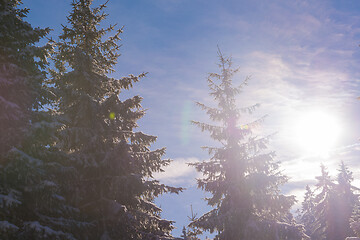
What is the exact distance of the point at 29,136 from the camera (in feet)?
32.0

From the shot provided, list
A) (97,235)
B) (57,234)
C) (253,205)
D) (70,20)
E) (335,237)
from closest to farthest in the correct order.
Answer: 1. (57,234)
2. (97,235)
3. (70,20)
4. (253,205)
5. (335,237)

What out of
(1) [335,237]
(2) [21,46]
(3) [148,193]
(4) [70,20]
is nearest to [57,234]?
(3) [148,193]

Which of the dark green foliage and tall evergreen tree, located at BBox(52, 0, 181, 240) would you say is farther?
the dark green foliage

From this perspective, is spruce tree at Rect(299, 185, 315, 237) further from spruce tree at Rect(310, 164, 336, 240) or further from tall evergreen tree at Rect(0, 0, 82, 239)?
tall evergreen tree at Rect(0, 0, 82, 239)

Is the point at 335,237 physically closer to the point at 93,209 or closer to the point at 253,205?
the point at 253,205

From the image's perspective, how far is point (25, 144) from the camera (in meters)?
9.98

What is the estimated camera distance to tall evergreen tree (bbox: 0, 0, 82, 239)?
28.6 feet

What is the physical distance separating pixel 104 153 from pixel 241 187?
10.1m

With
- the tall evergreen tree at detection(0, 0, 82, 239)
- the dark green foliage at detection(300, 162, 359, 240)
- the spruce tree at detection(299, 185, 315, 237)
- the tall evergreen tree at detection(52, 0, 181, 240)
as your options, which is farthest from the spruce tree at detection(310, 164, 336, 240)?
the tall evergreen tree at detection(0, 0, 82, 239)

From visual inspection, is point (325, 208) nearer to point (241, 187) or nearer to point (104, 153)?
point (241, 187)

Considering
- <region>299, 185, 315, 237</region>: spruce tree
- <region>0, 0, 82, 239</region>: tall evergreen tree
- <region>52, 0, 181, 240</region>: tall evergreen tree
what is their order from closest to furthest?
1. <region>0, 0, 82, 239</region>: tall evergreen tree
2. <region>52, 0, 181, 240</region>: tall evergreen tree
3. <region>299, 185, 315, 237</region>: spruce tree

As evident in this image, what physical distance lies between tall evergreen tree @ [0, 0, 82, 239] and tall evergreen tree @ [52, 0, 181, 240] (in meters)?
1.08

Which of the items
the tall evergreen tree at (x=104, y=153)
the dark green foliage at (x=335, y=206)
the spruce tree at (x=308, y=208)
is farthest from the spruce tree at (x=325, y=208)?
the tall evergreen tree at (x=104, y=153)

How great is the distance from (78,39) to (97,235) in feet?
35.7
